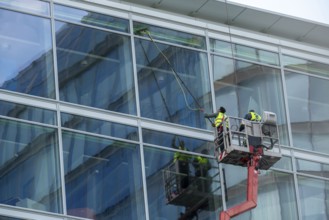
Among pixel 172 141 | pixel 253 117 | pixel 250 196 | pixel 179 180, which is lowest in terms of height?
pixel 250 196

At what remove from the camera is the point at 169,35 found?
38.1 meters

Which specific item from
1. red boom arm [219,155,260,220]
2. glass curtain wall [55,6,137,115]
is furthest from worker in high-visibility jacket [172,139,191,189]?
glass curtain wall [55,6,137,115]

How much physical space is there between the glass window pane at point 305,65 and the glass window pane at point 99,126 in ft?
21.4

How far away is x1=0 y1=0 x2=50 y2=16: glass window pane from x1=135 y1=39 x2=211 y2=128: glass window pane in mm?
2835

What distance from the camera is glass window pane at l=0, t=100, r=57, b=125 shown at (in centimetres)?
3422

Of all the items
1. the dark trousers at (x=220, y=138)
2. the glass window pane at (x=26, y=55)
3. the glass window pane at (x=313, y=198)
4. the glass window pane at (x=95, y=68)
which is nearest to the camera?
the glass window pane at (x=26, y=55)

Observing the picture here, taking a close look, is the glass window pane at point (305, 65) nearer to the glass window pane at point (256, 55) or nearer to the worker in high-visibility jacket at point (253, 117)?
the glass window pane at point (256, 55)

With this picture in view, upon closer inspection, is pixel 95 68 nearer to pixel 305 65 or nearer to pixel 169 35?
pixel 169 35

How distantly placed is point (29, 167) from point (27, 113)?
154cm

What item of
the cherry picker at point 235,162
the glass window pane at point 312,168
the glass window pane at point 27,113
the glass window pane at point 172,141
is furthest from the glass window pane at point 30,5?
the glass window pane at point 312,168

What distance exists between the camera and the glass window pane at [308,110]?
128ft

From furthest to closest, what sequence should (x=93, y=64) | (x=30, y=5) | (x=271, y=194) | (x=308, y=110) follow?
(x=308, y=110)
(x=271, y=194)
(x=93, y=64)
(x=30, y=5)

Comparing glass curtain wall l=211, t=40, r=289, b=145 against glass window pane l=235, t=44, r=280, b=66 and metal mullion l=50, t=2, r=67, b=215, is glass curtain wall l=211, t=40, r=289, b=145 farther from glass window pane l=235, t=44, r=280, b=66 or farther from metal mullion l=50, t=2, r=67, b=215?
metal mullion l=50, t=2, r=67, b=215

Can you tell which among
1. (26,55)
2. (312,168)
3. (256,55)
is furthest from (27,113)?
(312,168)
